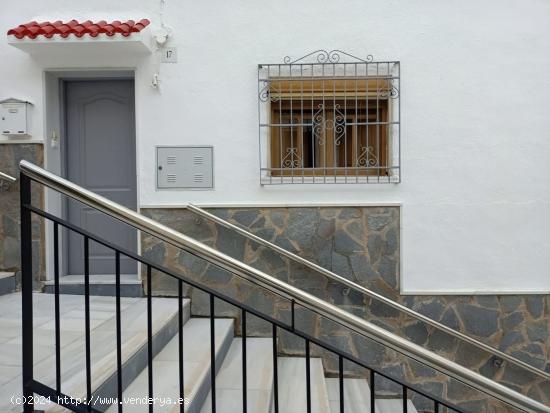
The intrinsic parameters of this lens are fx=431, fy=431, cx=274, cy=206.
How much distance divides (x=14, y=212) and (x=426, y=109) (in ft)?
12.9

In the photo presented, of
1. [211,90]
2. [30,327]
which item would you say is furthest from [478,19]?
[30,327]

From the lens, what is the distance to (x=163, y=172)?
3.98 meters

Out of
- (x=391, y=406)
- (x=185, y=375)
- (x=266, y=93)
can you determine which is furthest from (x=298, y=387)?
(x=266, y=93)

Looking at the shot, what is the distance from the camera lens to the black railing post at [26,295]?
180cm

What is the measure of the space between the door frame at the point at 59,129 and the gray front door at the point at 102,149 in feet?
0.16

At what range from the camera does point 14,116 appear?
392cm

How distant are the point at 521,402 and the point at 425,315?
2139mm

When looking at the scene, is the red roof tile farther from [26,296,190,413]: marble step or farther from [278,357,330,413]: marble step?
[278,357,330,413]: marble step

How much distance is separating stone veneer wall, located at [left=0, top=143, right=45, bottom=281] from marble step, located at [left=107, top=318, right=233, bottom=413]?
5.60 ft

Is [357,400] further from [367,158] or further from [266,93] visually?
[266,93]

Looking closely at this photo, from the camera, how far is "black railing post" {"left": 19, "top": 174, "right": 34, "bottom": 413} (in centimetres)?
180

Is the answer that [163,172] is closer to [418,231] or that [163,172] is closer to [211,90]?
[211,90]

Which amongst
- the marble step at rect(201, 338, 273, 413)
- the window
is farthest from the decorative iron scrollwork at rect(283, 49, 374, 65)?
the marble step at rect(201, 338, 273, 413)

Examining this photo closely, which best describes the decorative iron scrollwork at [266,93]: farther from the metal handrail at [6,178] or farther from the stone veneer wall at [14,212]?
the metal handrail at [6,178]
